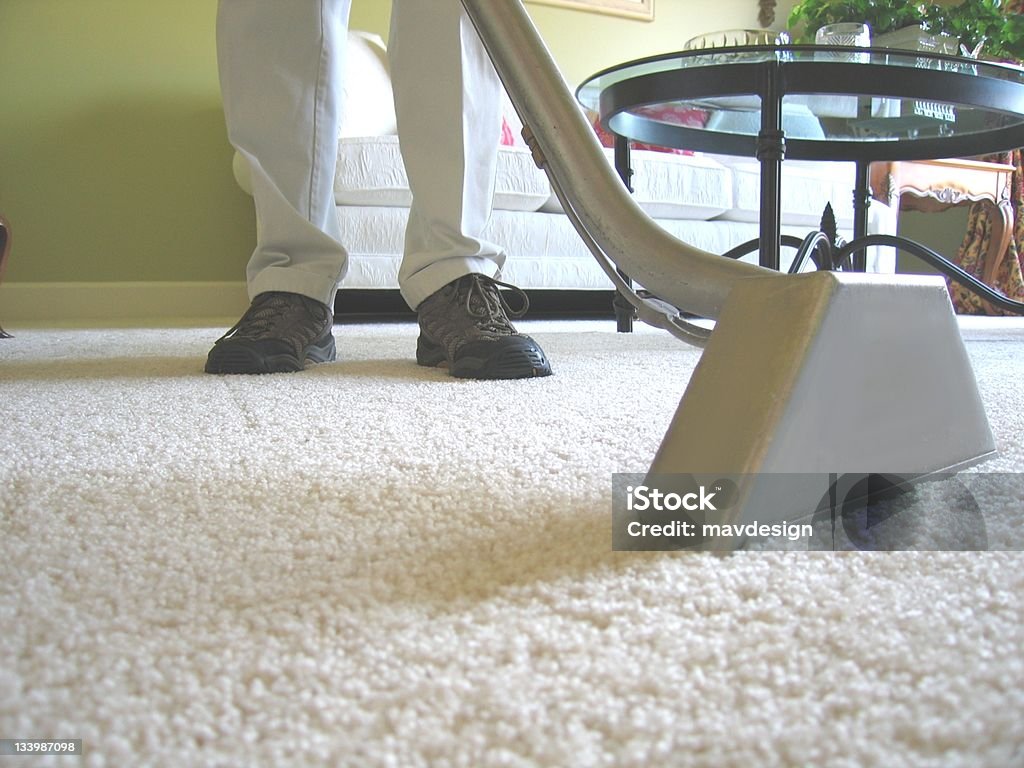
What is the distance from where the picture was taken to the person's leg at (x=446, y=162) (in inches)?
38.4

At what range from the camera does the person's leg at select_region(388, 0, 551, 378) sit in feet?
3.20

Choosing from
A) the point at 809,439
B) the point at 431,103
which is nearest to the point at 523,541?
the point at 809,439

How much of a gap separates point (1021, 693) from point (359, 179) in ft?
6.78

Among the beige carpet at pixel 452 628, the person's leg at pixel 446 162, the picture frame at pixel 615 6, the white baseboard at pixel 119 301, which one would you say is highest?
the picture frame at pixel 615 6

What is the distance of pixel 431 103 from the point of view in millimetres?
1000

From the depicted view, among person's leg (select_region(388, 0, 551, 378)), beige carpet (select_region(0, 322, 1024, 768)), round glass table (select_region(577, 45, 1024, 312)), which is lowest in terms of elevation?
beige carpet (select_region(0, 322, 1024, 768))

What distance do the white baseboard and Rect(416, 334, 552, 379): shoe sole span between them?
6.09 ft

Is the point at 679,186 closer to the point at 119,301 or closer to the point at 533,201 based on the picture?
the point at 533,201

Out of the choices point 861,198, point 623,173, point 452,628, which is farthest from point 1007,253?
point 452,628

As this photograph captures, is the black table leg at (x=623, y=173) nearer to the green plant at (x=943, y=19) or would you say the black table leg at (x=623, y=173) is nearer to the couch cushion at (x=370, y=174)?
the couch cushion at (x=370, y=174)

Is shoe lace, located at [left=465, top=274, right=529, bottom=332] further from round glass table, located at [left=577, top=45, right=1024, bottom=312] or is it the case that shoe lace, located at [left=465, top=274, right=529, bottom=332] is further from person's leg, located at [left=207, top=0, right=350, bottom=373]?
round glass table, located at [left=577, top=45, right=1024, bottom=312]

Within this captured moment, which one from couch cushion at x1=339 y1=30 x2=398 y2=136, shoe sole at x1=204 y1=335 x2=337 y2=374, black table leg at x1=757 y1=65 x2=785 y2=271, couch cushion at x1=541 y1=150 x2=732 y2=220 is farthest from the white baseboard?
black table leg at x1=757 y1=65 x2=785 y2=271

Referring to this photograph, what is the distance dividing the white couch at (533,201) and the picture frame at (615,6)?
0.79 meters

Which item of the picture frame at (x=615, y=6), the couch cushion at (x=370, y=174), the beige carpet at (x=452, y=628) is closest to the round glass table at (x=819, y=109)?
the couch cushion at (x=370, y=174)
